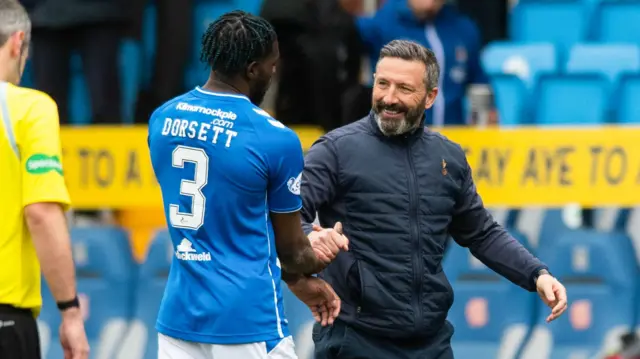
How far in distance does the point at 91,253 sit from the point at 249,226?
4.79m

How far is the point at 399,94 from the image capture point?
209 inches

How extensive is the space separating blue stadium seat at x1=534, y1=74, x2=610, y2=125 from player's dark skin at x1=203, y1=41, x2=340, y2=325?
14.6 feet

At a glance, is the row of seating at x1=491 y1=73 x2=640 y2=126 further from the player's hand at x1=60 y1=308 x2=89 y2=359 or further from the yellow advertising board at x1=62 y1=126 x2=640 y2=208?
the player's hand at x1=60 y1=308 x2=89 y2=359

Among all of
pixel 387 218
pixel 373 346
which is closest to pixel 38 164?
pixel 387 218

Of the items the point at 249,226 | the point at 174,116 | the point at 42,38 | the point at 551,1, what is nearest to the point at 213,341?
the point at 249,226

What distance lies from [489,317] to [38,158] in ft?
15.5

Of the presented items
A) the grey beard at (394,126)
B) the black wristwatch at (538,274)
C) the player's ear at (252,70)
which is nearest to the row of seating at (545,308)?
the black wristwatch at (538,274)

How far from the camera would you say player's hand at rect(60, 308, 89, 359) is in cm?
440

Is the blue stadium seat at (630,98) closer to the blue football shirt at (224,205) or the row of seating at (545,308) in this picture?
the row of seating at (545,308)

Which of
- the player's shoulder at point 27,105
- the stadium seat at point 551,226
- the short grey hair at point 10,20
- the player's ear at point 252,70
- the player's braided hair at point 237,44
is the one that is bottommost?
the stadium seat at point 551,226

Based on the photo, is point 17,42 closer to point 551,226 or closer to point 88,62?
point 551,226

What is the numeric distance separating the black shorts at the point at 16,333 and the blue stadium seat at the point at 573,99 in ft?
17.3

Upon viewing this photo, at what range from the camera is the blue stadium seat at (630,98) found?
351 inches

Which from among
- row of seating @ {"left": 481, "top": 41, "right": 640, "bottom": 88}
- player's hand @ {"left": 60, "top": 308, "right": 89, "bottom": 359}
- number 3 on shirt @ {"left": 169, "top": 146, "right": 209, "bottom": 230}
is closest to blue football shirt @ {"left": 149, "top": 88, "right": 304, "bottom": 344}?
number 3 on shirt @ {"left": 169, "top": 146, "right": 209, "bottom": 230}
